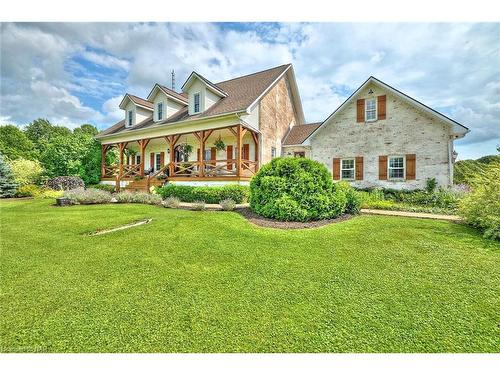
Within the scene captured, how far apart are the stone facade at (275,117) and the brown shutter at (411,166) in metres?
8.15

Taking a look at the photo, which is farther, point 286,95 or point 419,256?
point 286,95

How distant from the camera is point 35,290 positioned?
343 centimetres

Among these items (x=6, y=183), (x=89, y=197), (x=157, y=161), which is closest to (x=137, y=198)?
(x=89, y=197)

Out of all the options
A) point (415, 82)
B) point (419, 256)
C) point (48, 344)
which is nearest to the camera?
point (48, 344)

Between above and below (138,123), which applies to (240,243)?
below

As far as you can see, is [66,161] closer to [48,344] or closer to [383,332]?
[48,344]

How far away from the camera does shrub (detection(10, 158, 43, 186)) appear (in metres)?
16.9

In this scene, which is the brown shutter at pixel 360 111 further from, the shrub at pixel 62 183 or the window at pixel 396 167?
the shrub at pixel 62 183

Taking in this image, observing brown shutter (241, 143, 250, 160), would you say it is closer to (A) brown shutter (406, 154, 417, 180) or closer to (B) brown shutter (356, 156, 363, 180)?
(B) brown shutter (356, 156, 363, 180)

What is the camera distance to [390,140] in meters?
13.6

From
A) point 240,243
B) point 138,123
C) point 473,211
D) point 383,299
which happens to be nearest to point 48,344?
point 240,243

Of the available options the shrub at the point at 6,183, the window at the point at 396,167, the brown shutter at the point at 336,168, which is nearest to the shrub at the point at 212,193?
the brown shutter at the point at 336,168

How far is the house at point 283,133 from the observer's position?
42.3ft

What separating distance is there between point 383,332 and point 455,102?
869cm
